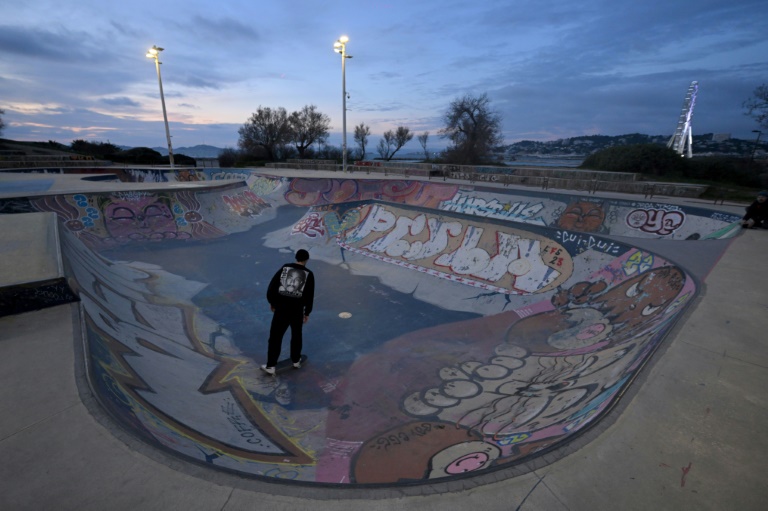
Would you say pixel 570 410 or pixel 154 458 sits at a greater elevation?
pixel 154 458

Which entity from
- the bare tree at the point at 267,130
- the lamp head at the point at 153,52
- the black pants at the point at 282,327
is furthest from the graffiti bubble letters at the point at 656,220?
the bare tree at the point at 267,130

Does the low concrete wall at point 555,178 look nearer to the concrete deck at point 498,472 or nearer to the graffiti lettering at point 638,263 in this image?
the graffiti lettering at point 638,263

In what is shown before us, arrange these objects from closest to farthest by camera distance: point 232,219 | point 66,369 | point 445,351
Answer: point 66,369 → point 445,351 → point 232,219

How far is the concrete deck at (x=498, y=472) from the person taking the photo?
223cm

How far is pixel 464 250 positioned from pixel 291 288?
822 centimetres

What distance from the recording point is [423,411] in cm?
528

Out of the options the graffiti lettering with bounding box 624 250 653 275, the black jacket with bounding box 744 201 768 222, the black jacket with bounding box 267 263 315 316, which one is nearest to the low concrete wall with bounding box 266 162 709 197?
the black jacket with bounding box 744 201 768 222

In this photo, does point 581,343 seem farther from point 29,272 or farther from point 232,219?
point 232,219

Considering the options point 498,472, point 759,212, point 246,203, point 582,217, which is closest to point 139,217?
point 246,203

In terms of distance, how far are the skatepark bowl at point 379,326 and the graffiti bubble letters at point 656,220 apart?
5cm

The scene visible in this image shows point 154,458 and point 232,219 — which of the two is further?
point 232,219

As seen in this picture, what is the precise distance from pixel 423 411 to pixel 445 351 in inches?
82.3

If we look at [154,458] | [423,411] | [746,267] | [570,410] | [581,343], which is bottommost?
[423,411]

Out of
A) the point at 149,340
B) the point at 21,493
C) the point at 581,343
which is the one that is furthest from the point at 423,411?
the point at 149,340
